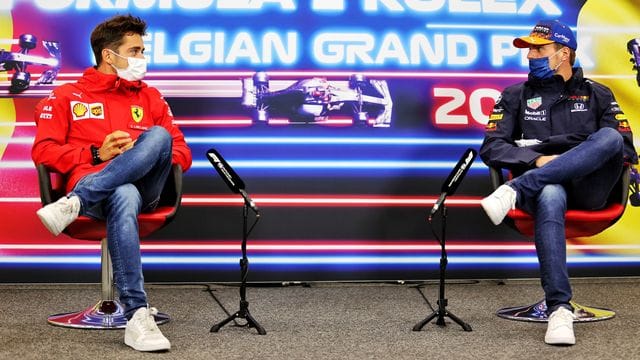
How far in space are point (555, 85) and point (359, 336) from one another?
1.62 meters

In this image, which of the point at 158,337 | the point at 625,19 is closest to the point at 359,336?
the point at 158,337

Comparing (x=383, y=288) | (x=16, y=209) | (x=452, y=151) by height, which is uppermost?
(x=452, y=151)

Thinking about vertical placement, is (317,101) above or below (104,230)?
above

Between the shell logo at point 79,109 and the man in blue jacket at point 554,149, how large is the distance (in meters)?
1.89

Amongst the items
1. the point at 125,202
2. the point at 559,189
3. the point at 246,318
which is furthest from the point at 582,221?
the point at 125,202

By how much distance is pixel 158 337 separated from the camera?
127 inches

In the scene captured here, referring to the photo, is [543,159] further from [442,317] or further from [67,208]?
[67,208]

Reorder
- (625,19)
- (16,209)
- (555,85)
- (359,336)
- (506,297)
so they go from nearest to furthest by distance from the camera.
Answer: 1. (359,336)
2. (555,85)
3. (506,297)
4. (16,209)
5. (625,19)

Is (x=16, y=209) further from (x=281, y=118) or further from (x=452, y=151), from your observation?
(x=452, y=151)

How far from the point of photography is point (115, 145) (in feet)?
11.9

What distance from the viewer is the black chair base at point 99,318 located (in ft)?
12.1

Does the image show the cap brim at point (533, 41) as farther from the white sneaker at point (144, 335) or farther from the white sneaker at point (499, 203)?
the white sneaker at point (144, 335)

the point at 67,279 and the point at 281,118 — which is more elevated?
the point at 281,118

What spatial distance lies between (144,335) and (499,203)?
1.58 metres
